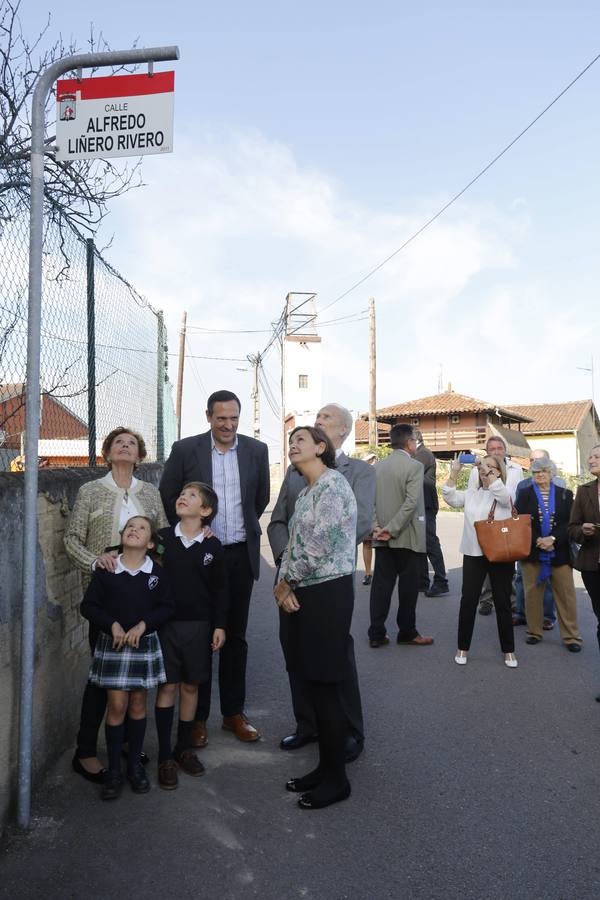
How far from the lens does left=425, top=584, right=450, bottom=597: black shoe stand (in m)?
8.99

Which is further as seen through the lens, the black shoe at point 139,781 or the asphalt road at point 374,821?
the black shoe at point 139,781

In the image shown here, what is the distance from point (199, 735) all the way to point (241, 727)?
27 cm

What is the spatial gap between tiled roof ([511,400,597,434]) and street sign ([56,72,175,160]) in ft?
183

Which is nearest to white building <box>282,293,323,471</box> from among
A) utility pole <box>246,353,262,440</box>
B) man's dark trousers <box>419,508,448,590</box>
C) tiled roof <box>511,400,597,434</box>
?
utility pole <box>246,353,262,440</box>

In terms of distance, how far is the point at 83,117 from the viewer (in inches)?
134

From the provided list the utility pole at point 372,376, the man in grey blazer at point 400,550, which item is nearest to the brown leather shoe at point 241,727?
the man in grey blazer at point 400,550

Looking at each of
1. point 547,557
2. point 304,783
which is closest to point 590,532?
point 547,557

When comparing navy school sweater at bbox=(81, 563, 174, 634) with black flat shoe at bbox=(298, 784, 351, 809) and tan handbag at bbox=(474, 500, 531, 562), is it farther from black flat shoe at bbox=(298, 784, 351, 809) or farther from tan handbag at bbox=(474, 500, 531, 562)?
tan handbag at bbox=(474, 500, 531, 562)

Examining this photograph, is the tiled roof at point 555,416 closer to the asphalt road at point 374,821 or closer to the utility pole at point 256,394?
the utility pole at point 256,394

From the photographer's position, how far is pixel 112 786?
11.6 feet

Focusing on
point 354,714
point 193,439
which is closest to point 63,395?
point 193,439

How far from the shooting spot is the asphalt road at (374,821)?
2.83 m

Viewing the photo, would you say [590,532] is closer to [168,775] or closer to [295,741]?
[295,741]

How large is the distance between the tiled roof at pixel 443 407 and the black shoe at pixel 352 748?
44696 mm
